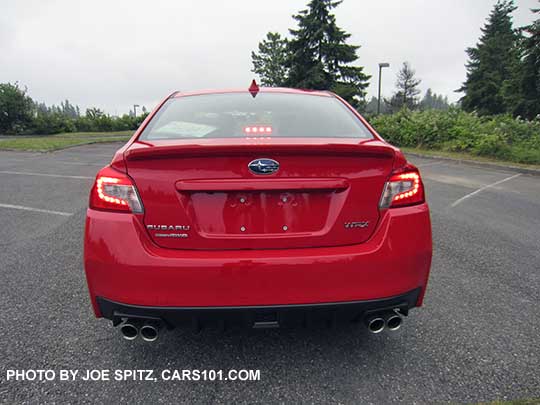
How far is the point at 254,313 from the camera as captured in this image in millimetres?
1651

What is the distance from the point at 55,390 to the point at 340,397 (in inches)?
56.8

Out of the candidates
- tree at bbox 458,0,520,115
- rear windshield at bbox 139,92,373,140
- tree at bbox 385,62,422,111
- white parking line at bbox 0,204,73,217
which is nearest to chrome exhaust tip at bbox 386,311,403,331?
rear windshield at bbox 139,92,373,140

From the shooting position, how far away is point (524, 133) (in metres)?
12.5

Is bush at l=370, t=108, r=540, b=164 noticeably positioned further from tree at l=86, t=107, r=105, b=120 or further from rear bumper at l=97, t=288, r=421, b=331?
tree at l=86, t=107, r=105, b=120

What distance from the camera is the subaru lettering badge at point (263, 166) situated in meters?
1.63

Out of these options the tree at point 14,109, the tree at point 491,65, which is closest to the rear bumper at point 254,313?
the tree at point 14,109

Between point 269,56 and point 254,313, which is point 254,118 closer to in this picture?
point 254,313

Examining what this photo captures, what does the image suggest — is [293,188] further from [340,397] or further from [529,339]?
[529,339]

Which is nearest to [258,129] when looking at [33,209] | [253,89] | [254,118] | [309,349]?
[254,118]

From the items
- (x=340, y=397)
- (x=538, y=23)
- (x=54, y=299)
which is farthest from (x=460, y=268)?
(x=538, y=23)

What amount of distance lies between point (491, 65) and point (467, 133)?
32.0 meters

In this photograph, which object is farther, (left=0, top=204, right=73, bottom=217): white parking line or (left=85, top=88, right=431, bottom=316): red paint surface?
(left=0, top=204, right=73, bottom=217): white parking line

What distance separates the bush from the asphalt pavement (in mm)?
10263

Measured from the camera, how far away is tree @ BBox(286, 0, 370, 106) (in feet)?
98.7
